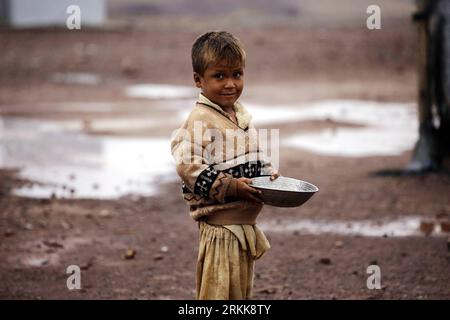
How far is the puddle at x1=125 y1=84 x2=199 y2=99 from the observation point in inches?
615


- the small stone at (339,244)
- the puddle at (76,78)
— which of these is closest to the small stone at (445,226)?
the small stone at (339,244)

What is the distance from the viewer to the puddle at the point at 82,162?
27.5ft

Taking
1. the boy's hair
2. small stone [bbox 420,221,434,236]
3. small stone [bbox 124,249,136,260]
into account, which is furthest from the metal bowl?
small stone [bbox 420,221,434,236]

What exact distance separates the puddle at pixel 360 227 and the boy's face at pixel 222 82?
334 centimetres

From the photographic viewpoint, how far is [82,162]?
969 centimetres

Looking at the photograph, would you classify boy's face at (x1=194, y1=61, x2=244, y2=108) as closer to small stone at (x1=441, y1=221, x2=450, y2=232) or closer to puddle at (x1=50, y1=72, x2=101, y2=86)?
small stone at (x1=441, y1=221, x2=450, y2=232)

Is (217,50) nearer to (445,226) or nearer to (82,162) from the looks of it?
(445,226)

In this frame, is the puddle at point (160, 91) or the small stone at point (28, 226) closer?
the small stone at point (28, 226)

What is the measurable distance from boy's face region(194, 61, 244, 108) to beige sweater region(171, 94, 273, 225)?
2.1 inches

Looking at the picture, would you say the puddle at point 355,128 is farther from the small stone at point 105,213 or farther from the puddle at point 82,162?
the small stone at point 105,213

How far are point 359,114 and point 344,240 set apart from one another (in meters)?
7.17

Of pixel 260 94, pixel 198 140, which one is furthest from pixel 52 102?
pixel 198 140

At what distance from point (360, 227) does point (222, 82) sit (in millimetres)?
3668
